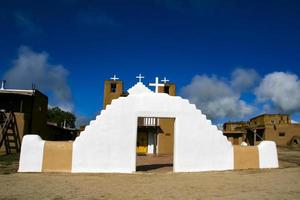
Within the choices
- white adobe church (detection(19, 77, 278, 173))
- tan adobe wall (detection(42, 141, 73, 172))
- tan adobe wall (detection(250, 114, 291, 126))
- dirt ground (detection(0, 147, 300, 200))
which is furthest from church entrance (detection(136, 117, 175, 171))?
tan adobe wall (detection(250, 114, 291, 126))

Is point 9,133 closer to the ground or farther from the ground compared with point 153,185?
farther from the ground

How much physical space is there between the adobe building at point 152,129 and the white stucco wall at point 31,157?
1461 cm

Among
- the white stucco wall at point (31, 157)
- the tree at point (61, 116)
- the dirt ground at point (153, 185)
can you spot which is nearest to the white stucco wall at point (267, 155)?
the dirt ground at point (153, 185)

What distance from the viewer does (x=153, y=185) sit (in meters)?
9.75

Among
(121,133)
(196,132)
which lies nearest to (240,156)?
(196,132)

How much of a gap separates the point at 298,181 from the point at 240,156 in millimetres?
3487

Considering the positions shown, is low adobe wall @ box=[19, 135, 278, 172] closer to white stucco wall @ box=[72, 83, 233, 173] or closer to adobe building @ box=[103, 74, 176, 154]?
white stucco wall @ box=[72, 83, 233, 173]

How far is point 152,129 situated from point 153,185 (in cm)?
1742

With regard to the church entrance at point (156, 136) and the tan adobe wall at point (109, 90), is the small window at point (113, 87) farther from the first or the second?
the church entrance at point (156, 136)

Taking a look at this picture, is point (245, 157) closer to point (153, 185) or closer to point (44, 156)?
point (153, 185)

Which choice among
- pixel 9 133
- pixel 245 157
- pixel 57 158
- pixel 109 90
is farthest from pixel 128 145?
pixel 109 90

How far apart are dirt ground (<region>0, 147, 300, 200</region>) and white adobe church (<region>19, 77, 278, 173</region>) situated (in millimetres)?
684

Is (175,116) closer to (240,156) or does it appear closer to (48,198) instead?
(240,156)

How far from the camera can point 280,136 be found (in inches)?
1624
